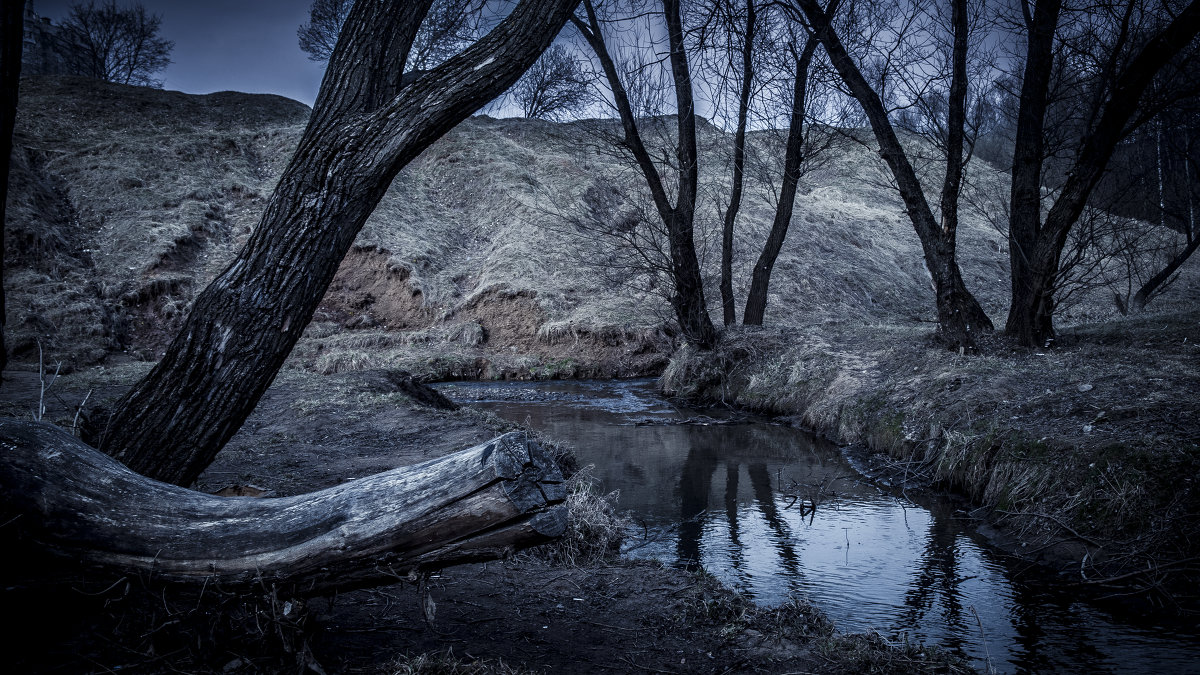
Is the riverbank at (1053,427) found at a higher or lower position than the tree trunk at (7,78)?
lower

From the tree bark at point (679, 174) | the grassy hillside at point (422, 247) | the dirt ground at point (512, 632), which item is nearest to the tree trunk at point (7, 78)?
the dirt ground at point (512, 632)

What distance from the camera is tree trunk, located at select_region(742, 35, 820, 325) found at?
12.6 meters

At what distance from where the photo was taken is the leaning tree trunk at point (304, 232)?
3871mm

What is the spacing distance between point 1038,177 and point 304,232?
10198 mm

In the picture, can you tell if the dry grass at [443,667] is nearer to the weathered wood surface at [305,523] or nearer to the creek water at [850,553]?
the weathered wood surface at [305,523]

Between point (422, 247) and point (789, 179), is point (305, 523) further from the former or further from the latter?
point (422, 247)

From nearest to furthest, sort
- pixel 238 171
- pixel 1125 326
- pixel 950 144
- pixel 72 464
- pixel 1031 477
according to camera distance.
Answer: pixel 72 464
pixel 1031 477
pixel 950 144
pixel 1125 326
pixel 238 171

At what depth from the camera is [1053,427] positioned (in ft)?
21.1

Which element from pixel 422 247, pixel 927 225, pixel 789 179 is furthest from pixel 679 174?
pixel 422 247

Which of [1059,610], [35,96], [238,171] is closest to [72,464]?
[1059,610]

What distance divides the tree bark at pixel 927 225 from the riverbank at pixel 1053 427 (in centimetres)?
40

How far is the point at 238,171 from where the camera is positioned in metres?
25.9

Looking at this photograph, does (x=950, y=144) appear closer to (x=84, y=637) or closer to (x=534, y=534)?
(x=534, y=534)

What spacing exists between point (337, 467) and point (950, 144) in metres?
9.53
